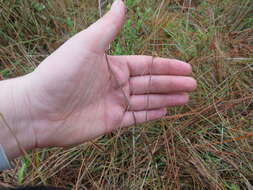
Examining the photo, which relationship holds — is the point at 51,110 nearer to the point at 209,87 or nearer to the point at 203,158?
the point at 203,158

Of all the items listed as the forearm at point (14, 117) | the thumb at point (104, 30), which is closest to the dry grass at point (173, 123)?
the forearm at point (14, 117)

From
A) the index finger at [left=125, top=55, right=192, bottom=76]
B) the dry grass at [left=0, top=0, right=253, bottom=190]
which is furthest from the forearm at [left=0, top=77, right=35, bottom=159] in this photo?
the index finger at [left=125, top=55, right=192, bottom=76]

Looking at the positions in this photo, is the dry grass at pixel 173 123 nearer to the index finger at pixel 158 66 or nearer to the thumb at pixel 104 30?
the index finger at pixel 158 66

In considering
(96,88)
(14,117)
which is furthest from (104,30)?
(14,117)

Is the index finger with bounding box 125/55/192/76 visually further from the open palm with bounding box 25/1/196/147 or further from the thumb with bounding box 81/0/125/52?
the thumb with bounding box 81/0/125/52

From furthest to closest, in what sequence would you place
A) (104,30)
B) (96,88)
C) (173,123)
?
(173,123) < (96,88) < (104,30)

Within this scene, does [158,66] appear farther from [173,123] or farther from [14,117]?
[14,117]

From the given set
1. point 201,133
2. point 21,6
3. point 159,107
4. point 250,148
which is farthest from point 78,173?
point 21,6
